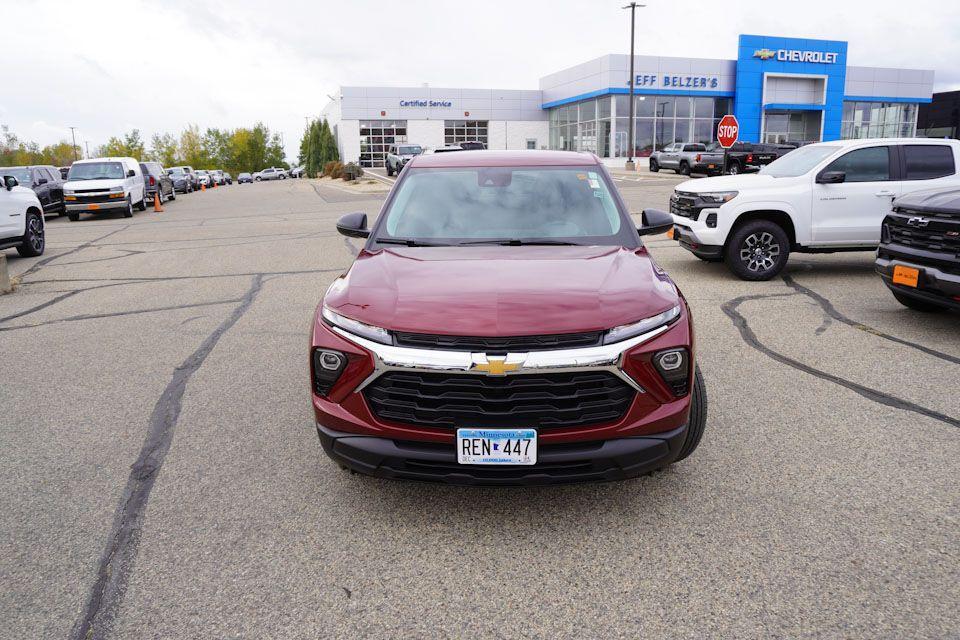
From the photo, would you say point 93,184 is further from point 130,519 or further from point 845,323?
point 845,323

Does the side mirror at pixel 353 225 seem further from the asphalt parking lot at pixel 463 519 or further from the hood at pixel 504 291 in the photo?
the asphalt parking lot at pixel 463 519

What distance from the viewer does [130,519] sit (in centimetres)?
346

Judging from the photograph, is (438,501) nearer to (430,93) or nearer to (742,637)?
(742,637)

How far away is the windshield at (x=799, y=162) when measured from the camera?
9398 mm

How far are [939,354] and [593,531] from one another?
171 inches

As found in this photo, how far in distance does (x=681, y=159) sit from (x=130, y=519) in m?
37.1

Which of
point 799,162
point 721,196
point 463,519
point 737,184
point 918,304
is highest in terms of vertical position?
point 799,162

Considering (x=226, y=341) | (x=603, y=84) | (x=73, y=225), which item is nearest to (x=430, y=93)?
(x=603, y=84)

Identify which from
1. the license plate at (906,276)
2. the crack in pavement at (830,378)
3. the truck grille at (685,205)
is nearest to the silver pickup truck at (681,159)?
the truck grille at (685,205)

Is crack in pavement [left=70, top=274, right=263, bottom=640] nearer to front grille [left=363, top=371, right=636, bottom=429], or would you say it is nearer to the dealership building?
front grille [left=363, top=371, right=636, bottom=429]

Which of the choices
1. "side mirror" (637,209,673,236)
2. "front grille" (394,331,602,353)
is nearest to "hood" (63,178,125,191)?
"side mirror" (637,209,673,236)

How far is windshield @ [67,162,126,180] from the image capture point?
23.6 m

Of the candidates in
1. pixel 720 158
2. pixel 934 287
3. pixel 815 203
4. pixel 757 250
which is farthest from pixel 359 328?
pixel 720 158

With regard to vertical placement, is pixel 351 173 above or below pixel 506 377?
above
